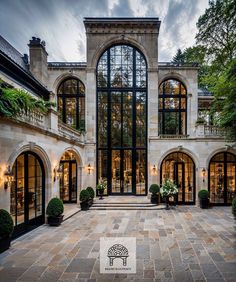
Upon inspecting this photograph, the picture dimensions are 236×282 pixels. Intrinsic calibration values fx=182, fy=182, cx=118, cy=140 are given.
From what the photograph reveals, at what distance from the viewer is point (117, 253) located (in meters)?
5.72

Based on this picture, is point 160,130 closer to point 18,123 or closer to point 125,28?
point 125,28

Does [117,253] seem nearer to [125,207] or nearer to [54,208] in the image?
[54,208]

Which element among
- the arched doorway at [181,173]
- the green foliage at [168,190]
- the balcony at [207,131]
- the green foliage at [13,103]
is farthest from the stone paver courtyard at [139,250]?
the balcony at [207,131]

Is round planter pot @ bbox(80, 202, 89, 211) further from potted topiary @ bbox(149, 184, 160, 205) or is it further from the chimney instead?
the chimney

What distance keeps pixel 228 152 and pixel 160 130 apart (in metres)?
5.35

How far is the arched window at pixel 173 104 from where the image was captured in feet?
51.5

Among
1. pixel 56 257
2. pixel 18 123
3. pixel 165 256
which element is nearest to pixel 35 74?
pixel 18 123

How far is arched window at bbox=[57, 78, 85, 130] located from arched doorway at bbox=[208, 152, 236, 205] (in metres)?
11.1

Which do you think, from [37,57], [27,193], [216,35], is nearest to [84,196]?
[27,193]

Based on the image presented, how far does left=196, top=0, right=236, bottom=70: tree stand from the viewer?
488 inches

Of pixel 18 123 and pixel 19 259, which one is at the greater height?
pixel 18 123

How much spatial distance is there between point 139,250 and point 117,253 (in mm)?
761

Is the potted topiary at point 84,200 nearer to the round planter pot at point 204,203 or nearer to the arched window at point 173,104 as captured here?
the round planter pot at point 204,203

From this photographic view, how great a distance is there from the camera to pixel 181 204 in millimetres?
13383
